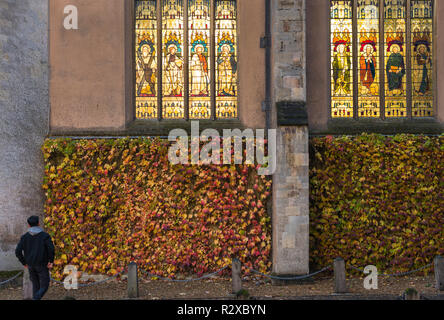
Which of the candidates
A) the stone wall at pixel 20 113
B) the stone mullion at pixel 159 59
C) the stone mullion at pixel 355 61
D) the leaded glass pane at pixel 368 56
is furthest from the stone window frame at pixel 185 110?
the leaded glass pane at pixel 368 56

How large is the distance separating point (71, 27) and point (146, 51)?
181 centimetres

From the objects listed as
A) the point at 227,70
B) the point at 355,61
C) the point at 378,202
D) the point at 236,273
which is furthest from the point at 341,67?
the point at 236,273

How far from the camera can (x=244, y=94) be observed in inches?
400

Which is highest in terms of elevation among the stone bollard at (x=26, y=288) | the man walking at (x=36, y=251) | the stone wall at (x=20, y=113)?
the stone wall at (x=20, y=113)

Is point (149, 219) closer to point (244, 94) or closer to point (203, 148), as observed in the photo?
point (203, 148)

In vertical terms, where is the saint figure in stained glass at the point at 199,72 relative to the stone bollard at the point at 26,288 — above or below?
above

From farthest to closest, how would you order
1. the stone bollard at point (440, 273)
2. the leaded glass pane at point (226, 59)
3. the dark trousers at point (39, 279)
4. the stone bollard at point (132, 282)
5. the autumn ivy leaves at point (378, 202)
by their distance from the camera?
1. the leaded glass pane at point (226, 59)
2. the autumn ivy leaves at point (378, 202)
3. the stone bollard at point (440, 273)
4. the stone bollard at point (132, 282)
5. the dark trousers at point (39, 279)

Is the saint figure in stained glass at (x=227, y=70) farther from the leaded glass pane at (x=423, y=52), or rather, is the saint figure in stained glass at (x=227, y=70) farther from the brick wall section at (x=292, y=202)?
the leaded glass pane at (x=423, y=52)

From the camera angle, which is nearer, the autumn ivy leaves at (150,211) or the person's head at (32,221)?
the person's head at (32,221)

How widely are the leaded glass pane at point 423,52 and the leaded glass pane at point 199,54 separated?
5.06 meters

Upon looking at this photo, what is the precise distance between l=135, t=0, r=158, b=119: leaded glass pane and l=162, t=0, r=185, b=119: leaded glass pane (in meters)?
0.22

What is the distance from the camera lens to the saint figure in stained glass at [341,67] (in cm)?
1048

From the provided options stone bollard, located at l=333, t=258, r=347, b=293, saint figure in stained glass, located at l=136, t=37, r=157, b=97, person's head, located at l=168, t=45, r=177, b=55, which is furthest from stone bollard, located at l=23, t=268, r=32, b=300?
person's head, located at l=168, t=45, r=177, b=55

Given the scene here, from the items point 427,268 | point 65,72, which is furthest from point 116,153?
point 427,268
